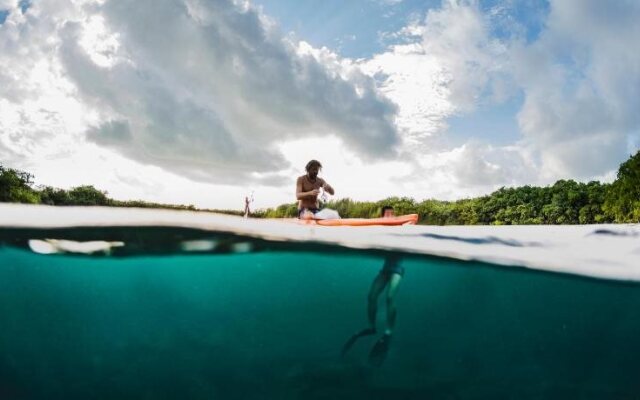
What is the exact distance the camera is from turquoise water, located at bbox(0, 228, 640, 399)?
42.6 ft

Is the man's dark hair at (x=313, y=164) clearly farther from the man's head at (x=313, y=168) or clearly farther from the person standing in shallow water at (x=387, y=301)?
the person standing in shallow water at (x=387, y=301)

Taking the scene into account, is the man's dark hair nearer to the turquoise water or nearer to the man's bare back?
the man's bare back

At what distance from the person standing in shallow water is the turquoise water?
469 mm

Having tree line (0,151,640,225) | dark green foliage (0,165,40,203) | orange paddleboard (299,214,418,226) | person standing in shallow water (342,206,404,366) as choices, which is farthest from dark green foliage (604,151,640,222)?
dark green foliage (0,165,40,203)

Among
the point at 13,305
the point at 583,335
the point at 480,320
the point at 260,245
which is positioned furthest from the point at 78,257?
the point at 583,335

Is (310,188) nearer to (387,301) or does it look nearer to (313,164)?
(313,164)

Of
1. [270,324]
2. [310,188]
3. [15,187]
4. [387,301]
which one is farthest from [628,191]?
[15,187]

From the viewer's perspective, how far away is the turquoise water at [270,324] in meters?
13.0

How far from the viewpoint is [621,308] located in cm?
1795

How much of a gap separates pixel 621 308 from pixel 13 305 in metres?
21.0

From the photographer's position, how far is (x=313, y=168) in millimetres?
10406

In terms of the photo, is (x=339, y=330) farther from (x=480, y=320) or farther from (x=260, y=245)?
(x=260, y=245)

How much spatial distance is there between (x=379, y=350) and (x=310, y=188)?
4696 mm

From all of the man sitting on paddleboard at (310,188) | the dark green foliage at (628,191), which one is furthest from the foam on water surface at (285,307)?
the dark green foliage at (628,191)
